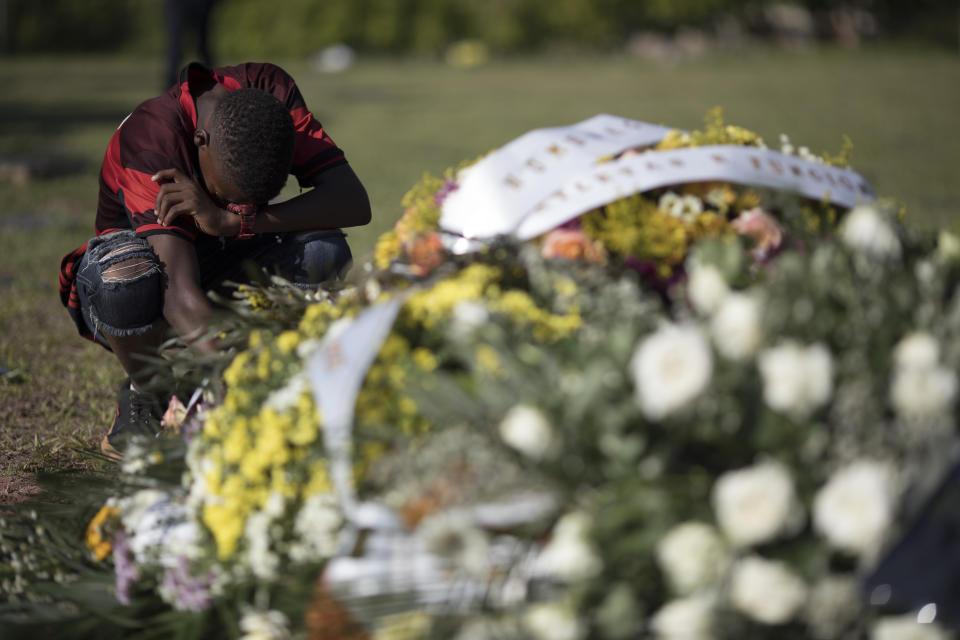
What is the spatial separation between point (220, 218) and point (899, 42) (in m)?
25.4

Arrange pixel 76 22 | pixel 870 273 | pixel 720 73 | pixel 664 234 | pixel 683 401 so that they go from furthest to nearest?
pixel 76 22, pixel 720 73, pixel 664 234, pixel 870 273, pixel 683 401

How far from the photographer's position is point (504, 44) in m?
24.0

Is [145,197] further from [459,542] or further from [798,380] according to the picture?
[798,380]

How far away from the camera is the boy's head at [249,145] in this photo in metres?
2.35

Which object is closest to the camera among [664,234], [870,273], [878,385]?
[878,385]

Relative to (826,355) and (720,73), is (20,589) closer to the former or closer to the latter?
(826,355)

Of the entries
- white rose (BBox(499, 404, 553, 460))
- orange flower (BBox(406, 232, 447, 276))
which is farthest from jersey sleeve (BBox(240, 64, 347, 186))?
white rose (BBox(499, 404, 553, 460))

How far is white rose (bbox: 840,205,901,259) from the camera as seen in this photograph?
1.60 meters

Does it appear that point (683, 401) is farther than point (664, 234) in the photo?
No

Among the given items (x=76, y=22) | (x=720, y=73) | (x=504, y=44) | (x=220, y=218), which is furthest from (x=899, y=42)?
(x=220, y=218)

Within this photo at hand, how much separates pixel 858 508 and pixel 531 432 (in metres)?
0.45

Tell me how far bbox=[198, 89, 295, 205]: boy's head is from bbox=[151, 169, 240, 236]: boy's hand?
72mm

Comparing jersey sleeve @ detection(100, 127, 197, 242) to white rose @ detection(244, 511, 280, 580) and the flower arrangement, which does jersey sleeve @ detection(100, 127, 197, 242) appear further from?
white rose @ detection(244, 511, 280, 580)

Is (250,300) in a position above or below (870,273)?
below
